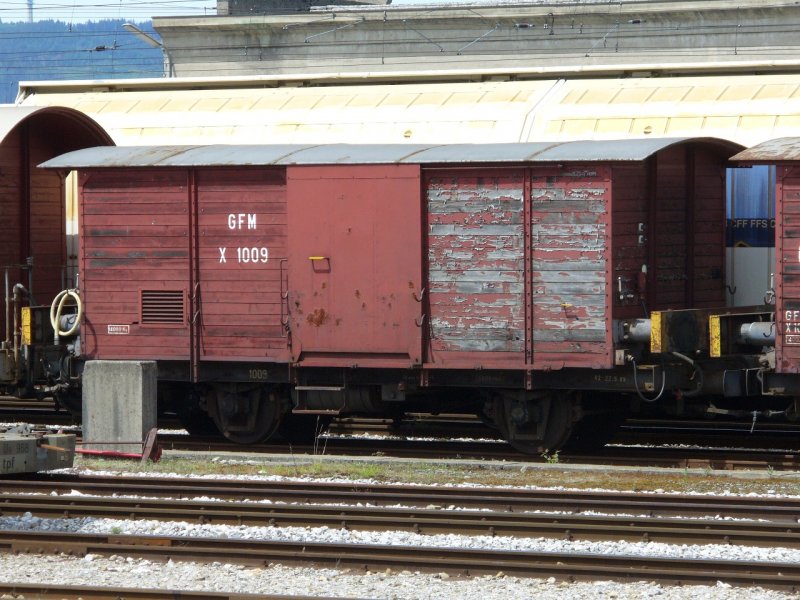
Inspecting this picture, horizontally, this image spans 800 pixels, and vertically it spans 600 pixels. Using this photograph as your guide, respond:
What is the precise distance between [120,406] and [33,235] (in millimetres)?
4262

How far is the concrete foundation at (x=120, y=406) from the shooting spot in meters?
15.7

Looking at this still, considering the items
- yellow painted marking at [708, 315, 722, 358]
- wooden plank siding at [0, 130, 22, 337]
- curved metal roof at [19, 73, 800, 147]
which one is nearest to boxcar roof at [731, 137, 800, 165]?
yellow painted marking at [708, 315, 722, 358]

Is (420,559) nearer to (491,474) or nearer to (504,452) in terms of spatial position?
(491,474)

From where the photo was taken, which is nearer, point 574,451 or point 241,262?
point 574,451

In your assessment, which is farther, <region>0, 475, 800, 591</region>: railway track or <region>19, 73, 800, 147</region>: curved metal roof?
<region>19, 73, 800, 147</region>: curved metal roof

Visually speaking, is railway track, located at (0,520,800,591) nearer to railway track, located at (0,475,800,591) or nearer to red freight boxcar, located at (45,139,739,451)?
railway track, located at (0,475,800,591)

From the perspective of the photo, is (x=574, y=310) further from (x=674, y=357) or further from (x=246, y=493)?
(x=246, y=493)

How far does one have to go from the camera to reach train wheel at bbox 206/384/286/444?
17.0 m

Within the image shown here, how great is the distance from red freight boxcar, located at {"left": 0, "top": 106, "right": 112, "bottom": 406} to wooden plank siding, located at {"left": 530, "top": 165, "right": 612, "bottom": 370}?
6497 millimetres

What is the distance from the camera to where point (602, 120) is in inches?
726

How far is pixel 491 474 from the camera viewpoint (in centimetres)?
1448

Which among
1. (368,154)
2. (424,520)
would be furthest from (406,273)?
(424,520)

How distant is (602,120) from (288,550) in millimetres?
9805

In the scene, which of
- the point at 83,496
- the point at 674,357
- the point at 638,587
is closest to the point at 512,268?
the point at 674,357
